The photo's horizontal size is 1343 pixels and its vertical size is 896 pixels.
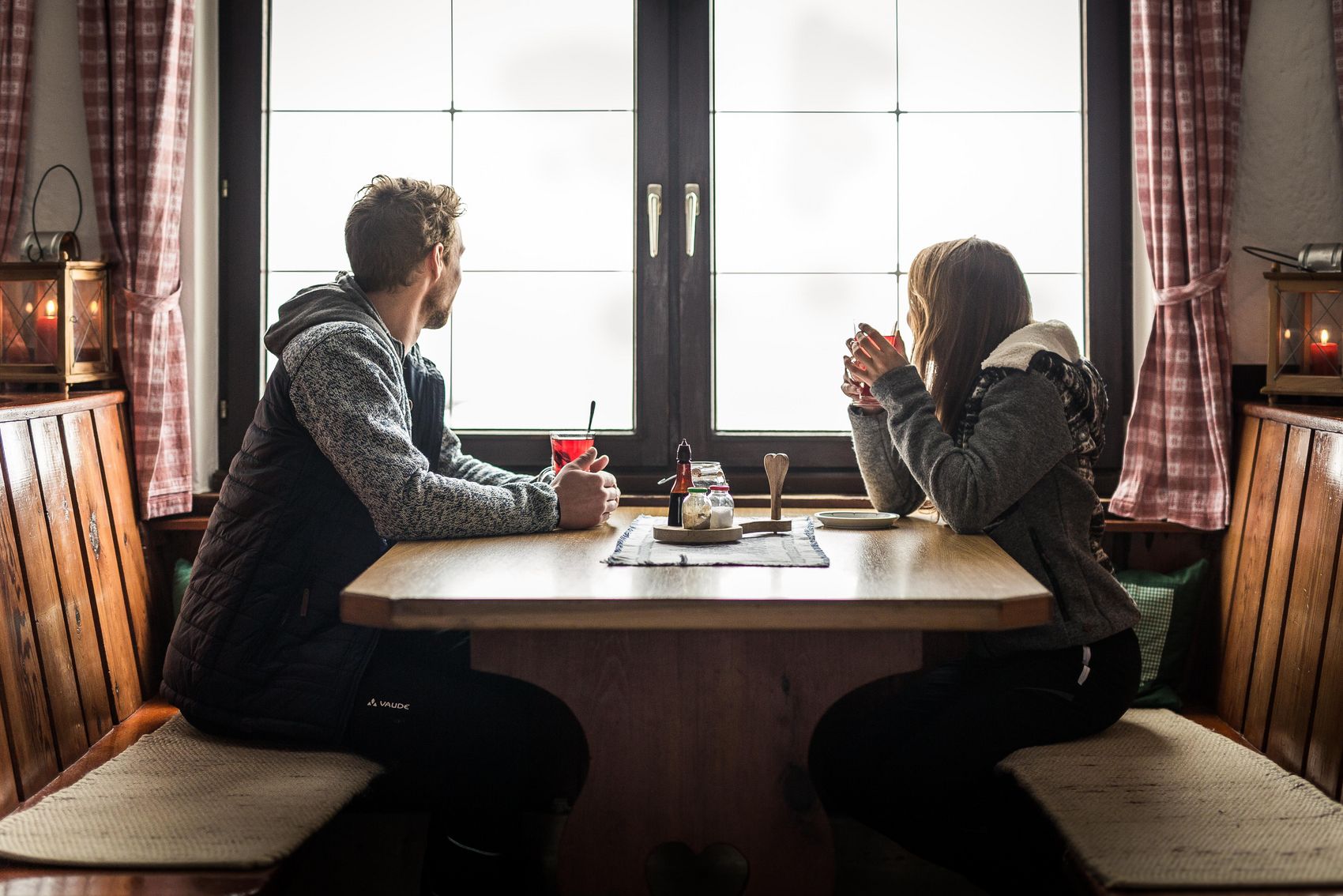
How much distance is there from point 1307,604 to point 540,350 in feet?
6.15

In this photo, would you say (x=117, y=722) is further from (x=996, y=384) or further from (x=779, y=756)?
(x=996, y=384)

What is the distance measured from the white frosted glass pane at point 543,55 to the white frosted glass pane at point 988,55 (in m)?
0.74

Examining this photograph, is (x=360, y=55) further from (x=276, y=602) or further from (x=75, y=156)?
(x=276, y=602)

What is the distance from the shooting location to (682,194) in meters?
3.00

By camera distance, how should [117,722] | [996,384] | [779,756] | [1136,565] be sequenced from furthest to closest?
[1136,565], [117,722], [996,384], [779,756]

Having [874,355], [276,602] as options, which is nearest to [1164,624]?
[874,355]

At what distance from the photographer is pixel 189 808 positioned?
161cm

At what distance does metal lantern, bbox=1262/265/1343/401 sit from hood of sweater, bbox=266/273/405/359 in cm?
195

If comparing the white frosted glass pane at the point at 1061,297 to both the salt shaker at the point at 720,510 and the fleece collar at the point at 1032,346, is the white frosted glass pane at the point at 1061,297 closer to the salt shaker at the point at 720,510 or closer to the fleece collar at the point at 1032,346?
the fleece collar at the point at 1032,346

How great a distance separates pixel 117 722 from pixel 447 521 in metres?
1.20

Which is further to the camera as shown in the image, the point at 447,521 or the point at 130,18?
the point at 130,18

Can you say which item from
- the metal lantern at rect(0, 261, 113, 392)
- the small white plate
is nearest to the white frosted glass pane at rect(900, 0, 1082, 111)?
the small white plate

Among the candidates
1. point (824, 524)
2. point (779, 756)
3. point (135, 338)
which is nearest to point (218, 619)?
point (779, 756)

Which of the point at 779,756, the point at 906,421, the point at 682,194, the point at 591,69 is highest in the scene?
the point at 591,69
